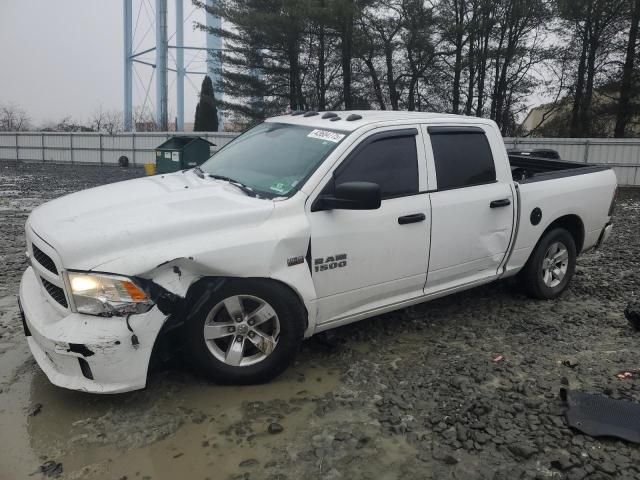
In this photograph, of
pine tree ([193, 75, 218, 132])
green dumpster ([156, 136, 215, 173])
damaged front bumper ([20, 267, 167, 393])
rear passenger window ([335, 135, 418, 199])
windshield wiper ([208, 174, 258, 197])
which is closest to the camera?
damaged front bumper ([20, 267, 167, 393])

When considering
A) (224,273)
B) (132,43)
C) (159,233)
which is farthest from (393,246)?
(132,43)

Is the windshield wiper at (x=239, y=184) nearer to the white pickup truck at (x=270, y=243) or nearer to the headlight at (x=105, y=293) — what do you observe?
the white pickup truck at (x=270, y=243)

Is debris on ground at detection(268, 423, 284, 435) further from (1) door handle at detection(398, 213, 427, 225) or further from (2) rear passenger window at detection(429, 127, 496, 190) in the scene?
(2) rear passenger window at detection(429, 127, 496, 190)

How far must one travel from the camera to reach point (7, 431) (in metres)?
3.14

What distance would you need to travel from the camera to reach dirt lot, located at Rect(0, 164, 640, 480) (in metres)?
2.86

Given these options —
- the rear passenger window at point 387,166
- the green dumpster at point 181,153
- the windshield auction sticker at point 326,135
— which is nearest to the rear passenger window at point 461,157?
the rear passenger window at point 387,166

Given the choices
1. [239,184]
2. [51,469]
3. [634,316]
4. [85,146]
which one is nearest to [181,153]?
[85,146]

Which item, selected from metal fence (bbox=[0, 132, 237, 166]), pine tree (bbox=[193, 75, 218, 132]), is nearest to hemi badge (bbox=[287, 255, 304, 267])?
metal fence (bbox=[0, 132, 237, 166])

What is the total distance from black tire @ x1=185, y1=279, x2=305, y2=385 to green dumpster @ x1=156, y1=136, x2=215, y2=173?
14.9m

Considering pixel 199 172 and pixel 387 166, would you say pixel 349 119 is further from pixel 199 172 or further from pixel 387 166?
pixel 199 172

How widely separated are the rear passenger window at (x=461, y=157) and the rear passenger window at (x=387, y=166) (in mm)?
257

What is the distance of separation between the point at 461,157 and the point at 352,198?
142 cm

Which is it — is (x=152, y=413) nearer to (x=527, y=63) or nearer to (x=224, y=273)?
(x=224, y=273)

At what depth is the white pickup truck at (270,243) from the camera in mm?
3107
